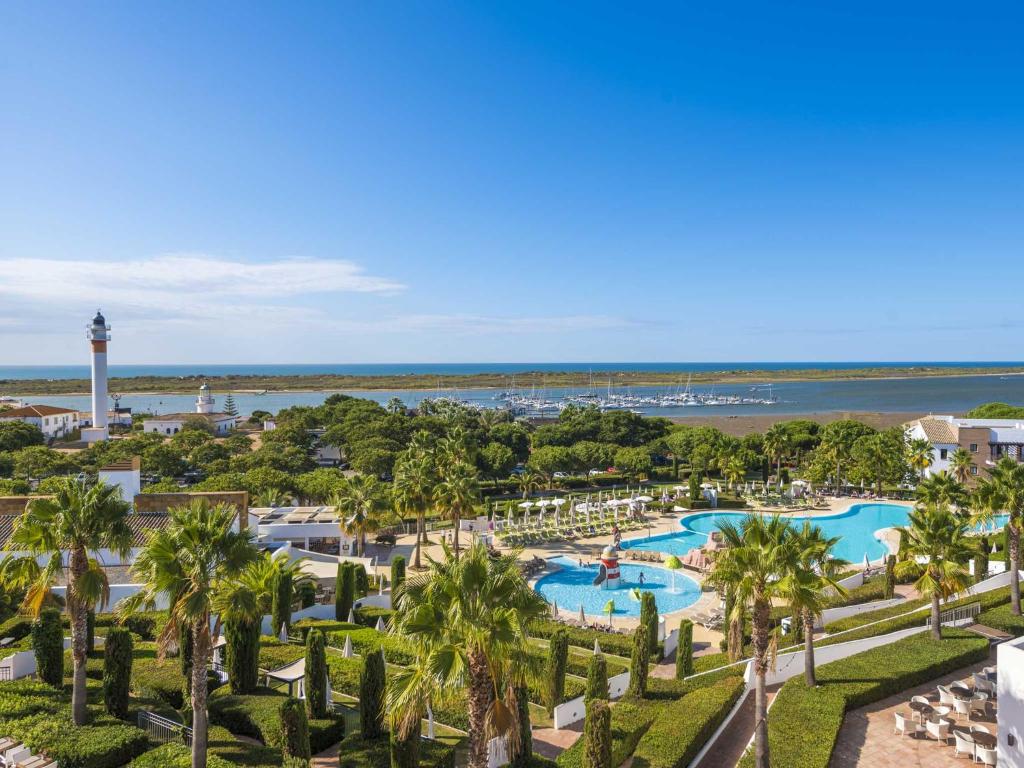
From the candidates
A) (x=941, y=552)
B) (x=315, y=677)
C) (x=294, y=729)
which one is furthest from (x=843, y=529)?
(x=294, y=729)

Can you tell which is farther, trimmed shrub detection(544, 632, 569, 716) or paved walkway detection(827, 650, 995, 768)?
trimmed shrub detection(544, 632, 569, 716)

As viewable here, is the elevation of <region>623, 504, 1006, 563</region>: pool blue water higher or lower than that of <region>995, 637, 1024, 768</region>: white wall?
lower

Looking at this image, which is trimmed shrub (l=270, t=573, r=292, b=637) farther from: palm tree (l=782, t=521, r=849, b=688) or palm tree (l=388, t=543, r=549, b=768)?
palm tree (l=782, t=521, r=849, b=688)

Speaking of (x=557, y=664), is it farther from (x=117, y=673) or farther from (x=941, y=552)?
(x=941, y=552)

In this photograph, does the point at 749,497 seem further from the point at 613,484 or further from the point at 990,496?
the point at 990,496

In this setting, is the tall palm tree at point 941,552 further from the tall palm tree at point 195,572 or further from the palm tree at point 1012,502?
the tall palm tree at point 195,572

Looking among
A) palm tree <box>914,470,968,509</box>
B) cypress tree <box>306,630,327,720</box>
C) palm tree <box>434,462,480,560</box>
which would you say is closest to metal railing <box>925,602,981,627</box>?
palm tree <box>914,470,968,509</box>
